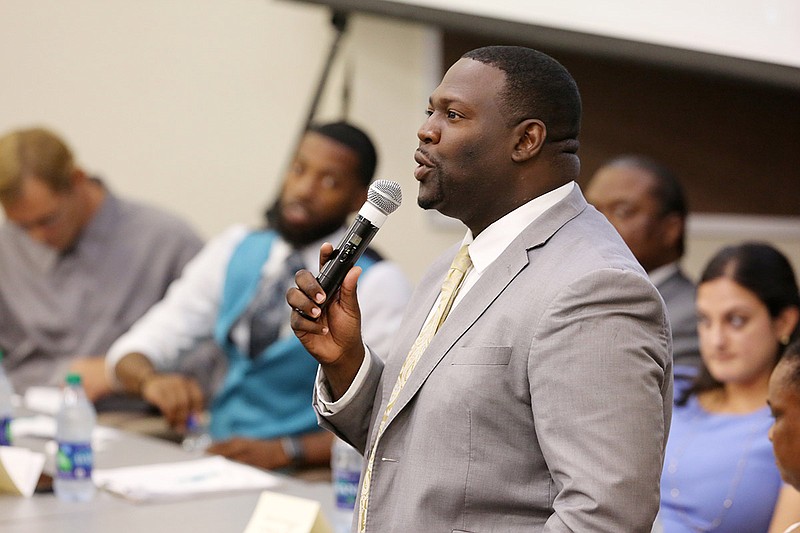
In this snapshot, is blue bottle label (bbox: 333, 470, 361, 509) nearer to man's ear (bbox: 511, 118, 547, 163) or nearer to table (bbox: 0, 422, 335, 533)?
table (bbox: 0, 422, 335, 533)

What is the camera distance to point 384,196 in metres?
1.41

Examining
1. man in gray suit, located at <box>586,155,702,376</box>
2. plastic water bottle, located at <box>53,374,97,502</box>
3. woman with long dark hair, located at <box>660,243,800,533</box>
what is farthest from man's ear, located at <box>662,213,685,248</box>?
plastic water bottle, located at <box>53,374,97,502</box>

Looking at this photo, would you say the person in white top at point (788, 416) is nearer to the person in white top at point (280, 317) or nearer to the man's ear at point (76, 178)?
the person in white top at point (280, 317)

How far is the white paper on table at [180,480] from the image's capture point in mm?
2176

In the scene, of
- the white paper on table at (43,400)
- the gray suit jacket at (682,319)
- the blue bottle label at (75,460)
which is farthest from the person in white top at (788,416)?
the white paper on table at (43,400)

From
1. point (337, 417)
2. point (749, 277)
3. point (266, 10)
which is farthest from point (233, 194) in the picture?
point (337, 417)

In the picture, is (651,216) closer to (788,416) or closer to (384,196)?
(788,416)

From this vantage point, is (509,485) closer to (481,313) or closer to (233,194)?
(481,313)

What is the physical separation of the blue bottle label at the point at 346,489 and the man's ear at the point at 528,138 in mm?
996

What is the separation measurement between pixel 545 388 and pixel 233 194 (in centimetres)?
369

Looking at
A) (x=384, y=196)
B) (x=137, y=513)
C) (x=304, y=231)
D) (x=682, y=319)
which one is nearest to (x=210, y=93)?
(x=304, y=231)

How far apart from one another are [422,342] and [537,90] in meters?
0.36

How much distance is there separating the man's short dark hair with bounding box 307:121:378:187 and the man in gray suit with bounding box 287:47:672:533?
1.64 meters

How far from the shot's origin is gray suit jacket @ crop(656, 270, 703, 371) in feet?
9.02
